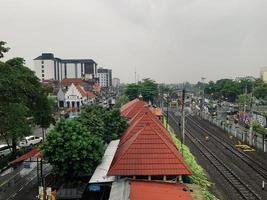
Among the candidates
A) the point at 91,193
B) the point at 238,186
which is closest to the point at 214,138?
the point at 238,186

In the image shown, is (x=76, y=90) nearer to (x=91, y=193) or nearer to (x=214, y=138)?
(x=214, y=138)

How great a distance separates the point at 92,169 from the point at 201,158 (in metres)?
19.0

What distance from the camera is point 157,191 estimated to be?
21.0 meters

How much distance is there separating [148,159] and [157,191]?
3.53 m

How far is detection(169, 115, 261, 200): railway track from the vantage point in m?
28.8

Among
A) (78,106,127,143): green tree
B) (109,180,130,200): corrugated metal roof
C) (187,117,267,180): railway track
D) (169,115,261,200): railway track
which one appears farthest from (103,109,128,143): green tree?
(109,180,130,200): corrugated metal roof

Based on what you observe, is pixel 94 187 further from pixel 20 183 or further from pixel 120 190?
pixel 20 183

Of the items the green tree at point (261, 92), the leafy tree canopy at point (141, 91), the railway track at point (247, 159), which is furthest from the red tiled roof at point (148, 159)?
the green tree at point (261, 92)

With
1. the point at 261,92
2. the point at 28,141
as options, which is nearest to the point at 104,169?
the point at 28,141

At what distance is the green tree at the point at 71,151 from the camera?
2594 cm

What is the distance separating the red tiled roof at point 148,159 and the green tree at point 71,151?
2.71 meters

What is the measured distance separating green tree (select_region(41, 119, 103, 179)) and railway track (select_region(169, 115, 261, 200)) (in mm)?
10835

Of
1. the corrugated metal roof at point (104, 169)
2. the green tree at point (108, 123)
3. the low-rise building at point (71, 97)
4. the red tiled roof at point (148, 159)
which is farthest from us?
the low-rise building at point (71, 97)

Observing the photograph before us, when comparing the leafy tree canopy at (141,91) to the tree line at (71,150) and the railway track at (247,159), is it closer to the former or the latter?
the railway track at (247,159)
